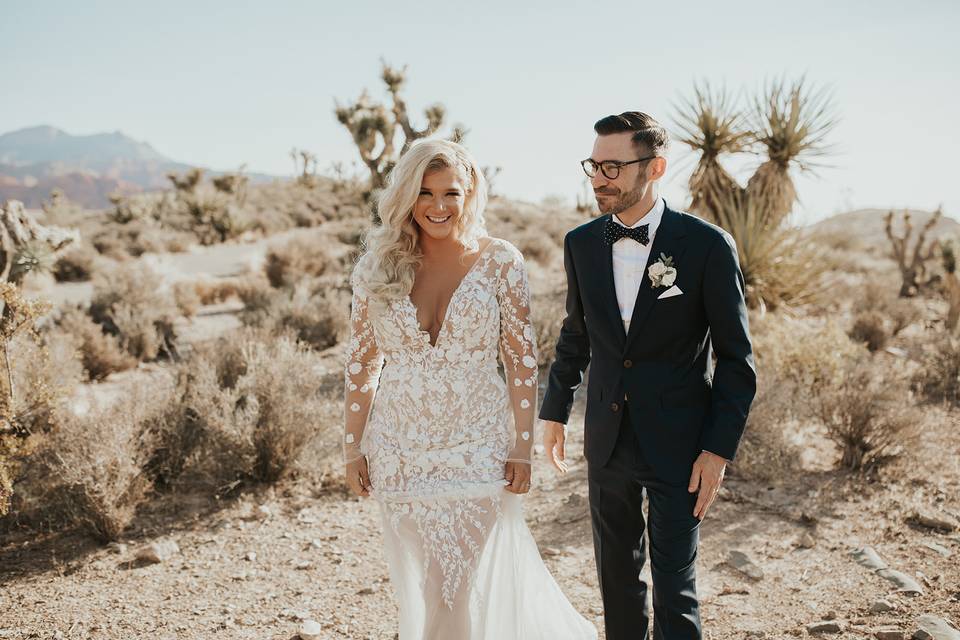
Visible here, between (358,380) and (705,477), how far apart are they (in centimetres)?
143

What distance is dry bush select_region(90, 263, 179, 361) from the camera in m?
8.46

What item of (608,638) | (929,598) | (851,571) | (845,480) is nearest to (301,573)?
(608,638)

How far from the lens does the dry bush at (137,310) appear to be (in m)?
8.46

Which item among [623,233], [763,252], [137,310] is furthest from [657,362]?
[137,310]

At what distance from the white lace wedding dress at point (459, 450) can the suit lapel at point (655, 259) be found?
0.46 m

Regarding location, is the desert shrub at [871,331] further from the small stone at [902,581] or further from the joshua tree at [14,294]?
the joshua tree at [14,294]

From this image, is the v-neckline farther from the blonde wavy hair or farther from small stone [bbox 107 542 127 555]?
small stone [bbox 107 542 127 555]

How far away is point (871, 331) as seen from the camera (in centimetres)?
918

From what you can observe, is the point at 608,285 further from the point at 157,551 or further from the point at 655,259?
the point at 157,551

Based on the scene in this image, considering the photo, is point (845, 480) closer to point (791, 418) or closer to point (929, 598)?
point (791, 418)

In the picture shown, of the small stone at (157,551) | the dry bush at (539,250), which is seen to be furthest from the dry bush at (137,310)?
the dry bush at (539,250)

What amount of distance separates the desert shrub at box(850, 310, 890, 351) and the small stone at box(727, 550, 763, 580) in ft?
21.4

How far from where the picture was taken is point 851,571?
360cm

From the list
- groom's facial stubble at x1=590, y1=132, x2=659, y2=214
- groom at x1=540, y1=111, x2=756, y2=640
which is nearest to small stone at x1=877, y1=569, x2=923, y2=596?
groom at x1=540, y1=111, x2=756, y2=640
